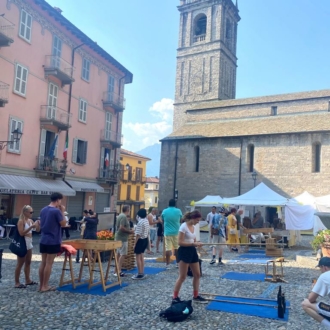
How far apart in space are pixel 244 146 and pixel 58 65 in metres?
15.3

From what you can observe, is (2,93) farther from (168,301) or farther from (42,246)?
(168,301)

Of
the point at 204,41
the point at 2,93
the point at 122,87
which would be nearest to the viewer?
the point at 2,93

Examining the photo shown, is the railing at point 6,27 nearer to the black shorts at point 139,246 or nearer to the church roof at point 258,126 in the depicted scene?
the black shorts at point 139,246

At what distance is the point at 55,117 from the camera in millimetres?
19594

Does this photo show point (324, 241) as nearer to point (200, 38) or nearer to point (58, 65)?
point (58, 65)

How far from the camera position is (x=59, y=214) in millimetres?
6379

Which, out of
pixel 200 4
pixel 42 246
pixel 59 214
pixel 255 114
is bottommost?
pixel 42 246

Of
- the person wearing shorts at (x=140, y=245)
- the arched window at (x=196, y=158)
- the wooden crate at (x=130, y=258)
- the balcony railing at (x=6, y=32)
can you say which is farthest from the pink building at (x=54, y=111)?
the person wearing shorts at (x=140, y=245)

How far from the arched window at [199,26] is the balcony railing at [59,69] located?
82.4 feet

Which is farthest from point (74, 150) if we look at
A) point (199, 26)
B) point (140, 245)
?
point (199, 26)

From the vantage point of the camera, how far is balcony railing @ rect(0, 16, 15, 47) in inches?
609

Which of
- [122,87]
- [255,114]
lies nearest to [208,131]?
[255,114]

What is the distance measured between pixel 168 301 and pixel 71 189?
1501 centimetres

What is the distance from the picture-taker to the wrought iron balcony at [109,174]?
78.5 ft
